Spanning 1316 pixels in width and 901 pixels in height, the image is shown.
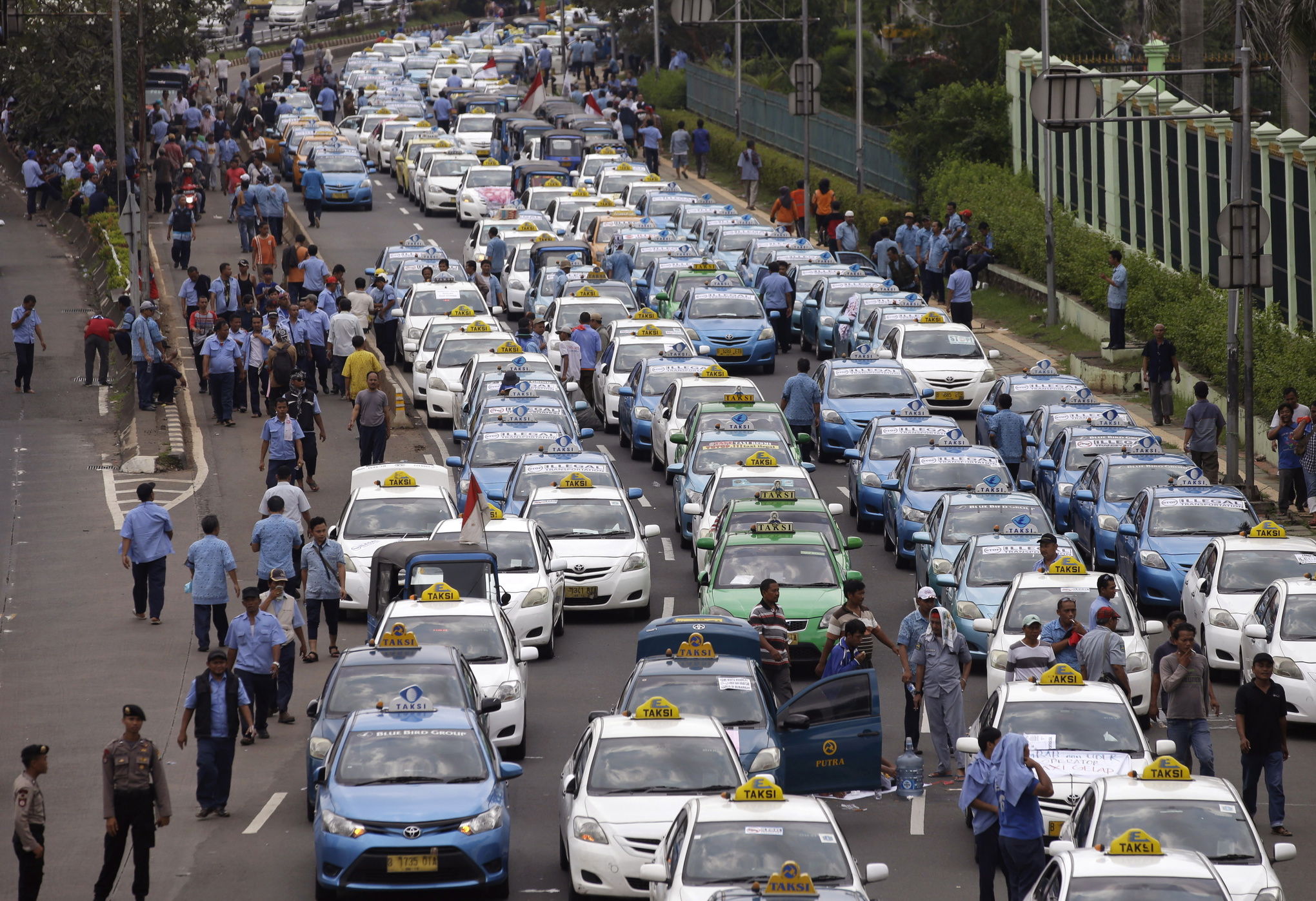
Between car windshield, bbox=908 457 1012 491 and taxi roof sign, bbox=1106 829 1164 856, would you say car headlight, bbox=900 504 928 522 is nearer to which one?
car windshield, bbox=908 457 1012 491

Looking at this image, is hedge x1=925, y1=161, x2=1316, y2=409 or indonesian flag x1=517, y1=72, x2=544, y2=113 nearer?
hedge x1=925, y1=161, x2=1316, y2=409

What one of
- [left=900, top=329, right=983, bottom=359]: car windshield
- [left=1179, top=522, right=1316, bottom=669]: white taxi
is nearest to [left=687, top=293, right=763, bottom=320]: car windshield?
[left=900, top=329, right=983, bottom=359]: car windshield

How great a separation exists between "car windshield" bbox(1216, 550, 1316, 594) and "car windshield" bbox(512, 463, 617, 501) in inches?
292

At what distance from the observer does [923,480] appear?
957 inches

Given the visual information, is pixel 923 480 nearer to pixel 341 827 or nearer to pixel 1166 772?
pixel 1166 772

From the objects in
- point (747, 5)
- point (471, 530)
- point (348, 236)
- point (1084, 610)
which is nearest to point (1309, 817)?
point (1084, 610)

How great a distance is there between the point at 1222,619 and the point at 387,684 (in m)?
8.35

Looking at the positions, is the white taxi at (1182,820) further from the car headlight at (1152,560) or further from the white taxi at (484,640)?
the car headlight at (1152,560)

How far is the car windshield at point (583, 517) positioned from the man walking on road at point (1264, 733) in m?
8.74

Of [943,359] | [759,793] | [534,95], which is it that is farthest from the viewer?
[534,95]

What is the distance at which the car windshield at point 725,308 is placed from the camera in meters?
35.0


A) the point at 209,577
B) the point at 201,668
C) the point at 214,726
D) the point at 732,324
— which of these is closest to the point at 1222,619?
the point at 214,726

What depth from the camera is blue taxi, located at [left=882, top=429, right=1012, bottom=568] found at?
78.6 feet

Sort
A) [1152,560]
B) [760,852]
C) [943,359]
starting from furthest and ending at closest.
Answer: [943,359]
[1152,560]
[760,852]
